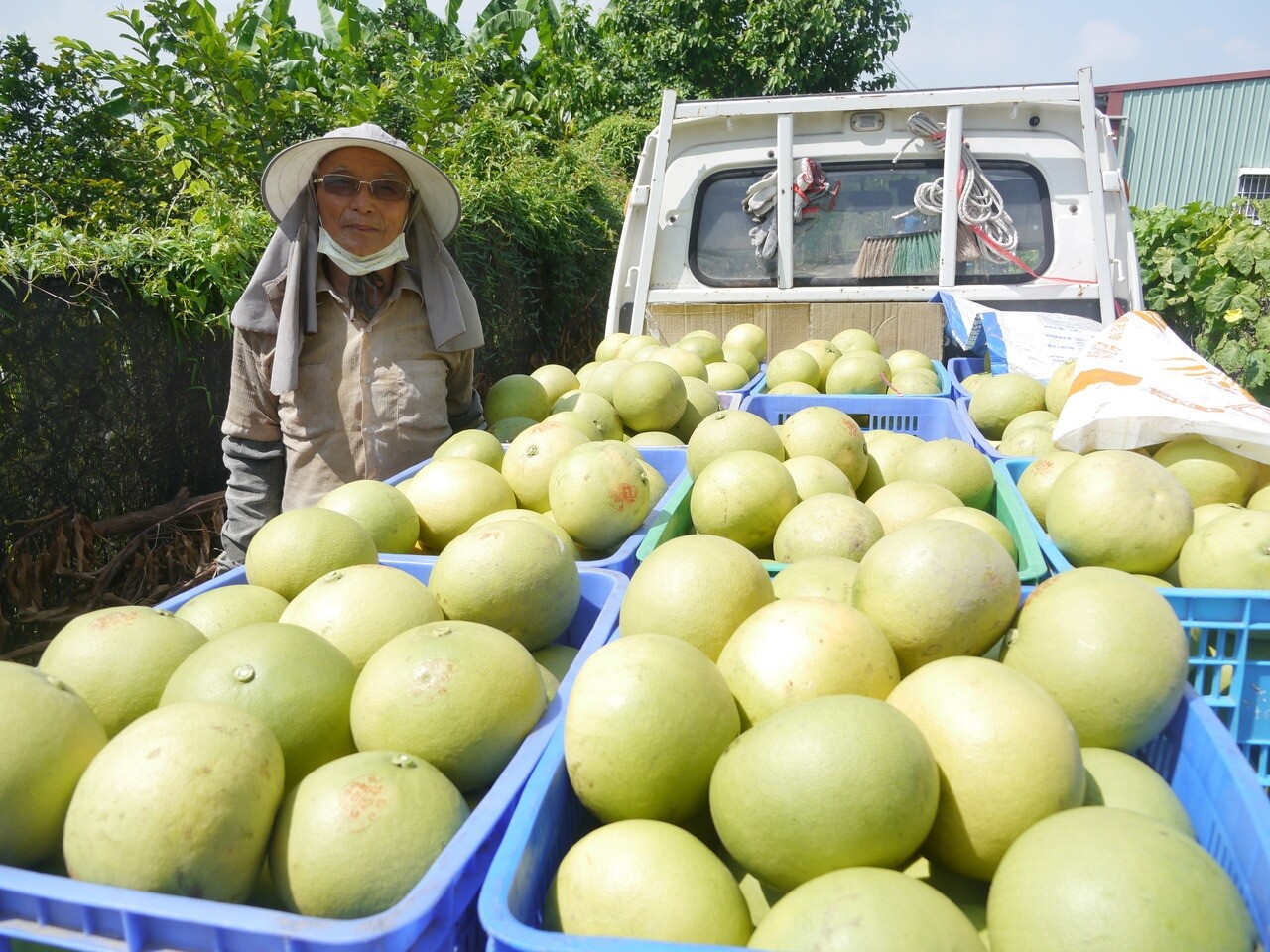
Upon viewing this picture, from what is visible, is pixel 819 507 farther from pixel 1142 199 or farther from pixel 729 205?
pixel 1142 199

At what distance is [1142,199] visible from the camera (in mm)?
22078

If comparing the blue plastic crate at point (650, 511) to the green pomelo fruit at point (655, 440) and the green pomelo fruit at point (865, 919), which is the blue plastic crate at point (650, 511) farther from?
the green pomelo fruit at point (865, 919)

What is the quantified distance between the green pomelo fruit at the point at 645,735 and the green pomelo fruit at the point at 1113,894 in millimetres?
455

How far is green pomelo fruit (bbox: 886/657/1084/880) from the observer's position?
3.96 feet

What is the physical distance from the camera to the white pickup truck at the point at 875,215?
464 centimetres

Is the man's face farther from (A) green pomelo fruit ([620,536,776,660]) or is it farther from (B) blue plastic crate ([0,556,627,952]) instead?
(B) blue plastic crate ([0,556,627,952])

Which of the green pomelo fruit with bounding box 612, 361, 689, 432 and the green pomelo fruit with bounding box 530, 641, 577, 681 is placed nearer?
the green pomelo fruit with bounding box 530, 641, 577, 681

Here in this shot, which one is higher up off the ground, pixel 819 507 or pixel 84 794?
pixel 819 507

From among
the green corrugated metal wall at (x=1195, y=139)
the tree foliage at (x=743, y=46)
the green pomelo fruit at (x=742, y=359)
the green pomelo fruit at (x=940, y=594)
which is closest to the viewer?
the green pomelo fruit at (x=940, y=594)

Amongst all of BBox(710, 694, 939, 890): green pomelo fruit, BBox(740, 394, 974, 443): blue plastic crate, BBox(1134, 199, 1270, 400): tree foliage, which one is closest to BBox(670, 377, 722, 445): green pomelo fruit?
BBox(740, 394, 974, 443): blue plastic crate

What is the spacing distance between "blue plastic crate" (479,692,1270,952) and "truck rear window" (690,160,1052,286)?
383cm

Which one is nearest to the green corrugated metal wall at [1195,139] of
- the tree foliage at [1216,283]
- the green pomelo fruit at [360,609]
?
the tree foliage at [1216,283]

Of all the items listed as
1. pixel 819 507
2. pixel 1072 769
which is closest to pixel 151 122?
pixel 819 507

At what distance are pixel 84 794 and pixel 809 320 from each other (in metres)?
4.43
